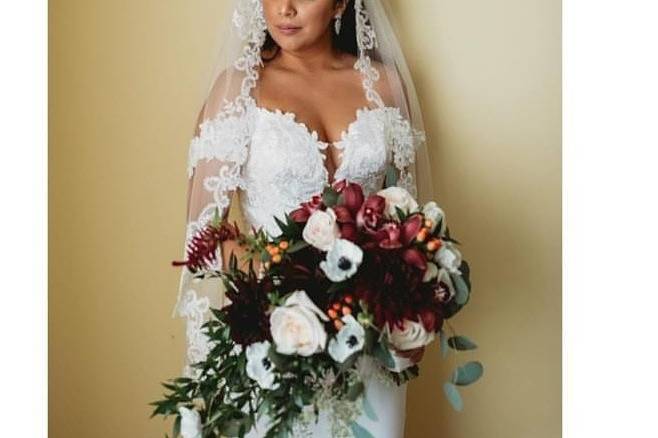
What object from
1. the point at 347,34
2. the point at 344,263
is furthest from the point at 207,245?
the point at 347,34

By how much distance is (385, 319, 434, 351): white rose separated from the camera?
1.67 meters

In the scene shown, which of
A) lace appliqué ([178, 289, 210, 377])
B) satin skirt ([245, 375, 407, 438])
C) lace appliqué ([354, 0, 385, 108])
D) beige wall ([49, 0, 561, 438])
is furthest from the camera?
beige wall ([49, 0, 561, 438])

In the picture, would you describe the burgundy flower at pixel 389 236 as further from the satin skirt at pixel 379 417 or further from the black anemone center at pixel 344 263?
the satin skirt at pixel 379 417

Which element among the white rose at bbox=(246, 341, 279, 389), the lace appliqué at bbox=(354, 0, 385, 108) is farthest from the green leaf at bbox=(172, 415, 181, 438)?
the lace appliqué at bbox=(354, 0, 385, 108)

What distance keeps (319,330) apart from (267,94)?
75 centimetres

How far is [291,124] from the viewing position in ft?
6.93

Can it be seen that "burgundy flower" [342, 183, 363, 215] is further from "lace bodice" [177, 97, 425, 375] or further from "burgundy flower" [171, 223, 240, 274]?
"lace bodice" [177, 97, 425, 375]

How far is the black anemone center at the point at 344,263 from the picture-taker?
5.33 ft

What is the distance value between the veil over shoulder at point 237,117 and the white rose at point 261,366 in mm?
366

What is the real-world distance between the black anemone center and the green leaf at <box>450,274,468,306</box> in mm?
227

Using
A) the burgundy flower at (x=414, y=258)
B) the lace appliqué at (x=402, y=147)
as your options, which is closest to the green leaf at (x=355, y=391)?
the burgundy flower at (x=414, y=258)
